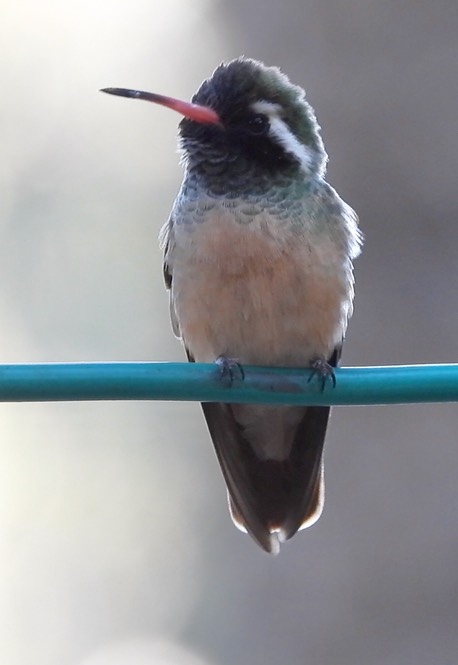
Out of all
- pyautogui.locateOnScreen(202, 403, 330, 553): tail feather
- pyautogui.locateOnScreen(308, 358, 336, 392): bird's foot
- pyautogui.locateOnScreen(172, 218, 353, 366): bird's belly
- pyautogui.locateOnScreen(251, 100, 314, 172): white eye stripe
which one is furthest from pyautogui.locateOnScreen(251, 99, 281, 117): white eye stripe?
pyautogui.locateOnScreen(202, 403, 330, 553): tail feather

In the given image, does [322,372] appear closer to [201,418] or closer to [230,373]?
[230,373]

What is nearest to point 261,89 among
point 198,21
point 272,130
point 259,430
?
point 272,130

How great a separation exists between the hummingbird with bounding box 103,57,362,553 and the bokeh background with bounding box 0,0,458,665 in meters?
2.79

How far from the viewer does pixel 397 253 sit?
734cm

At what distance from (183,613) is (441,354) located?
244cm

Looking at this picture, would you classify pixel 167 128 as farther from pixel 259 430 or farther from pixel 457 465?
pixel 259 430

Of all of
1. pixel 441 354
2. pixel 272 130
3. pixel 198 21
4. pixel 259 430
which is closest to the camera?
pixel 272 130

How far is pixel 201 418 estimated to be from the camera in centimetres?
797

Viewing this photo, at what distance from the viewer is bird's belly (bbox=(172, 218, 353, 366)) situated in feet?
12.6

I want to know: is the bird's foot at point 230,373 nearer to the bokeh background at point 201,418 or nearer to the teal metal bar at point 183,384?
the teal metal bar at point 183,384

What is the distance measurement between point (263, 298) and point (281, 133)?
2.24 ft

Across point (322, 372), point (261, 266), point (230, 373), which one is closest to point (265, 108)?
point (261, 266)

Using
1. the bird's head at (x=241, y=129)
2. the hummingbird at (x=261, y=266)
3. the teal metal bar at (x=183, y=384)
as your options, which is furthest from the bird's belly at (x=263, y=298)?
the teal metal bar at (x=183, y=384)

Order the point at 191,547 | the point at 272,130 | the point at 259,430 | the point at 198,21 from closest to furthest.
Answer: the point at 272,130, the point at 259,430, the point at 191,547, the point at 198,21
